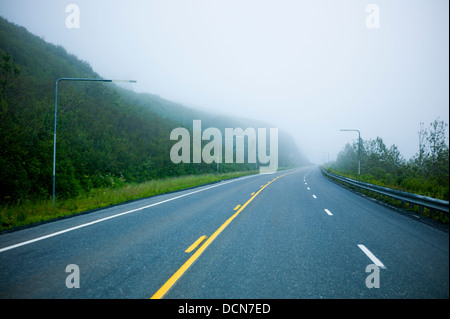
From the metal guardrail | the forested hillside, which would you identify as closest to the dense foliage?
the metal guardrail

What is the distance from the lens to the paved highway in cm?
345

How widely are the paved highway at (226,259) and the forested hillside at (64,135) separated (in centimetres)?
830

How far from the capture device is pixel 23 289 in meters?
3.45

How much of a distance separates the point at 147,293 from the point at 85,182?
1936cm

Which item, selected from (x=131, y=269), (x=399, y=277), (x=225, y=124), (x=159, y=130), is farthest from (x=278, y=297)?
(x=225, y=124)

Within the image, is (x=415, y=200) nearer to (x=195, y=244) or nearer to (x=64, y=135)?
(x=195, y=244)

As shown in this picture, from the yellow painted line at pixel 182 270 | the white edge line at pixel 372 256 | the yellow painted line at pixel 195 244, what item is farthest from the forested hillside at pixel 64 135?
the white edge line at pixel 372 256

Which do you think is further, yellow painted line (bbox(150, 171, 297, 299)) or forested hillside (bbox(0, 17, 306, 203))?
forested hillside (bbox(0, 17, 306, 203))

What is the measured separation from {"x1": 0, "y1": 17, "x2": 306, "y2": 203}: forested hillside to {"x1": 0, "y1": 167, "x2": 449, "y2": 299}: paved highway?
27.2ft

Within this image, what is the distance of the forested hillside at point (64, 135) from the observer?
42.8 feet

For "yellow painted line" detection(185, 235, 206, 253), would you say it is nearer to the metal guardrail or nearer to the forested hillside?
the metal guardrail

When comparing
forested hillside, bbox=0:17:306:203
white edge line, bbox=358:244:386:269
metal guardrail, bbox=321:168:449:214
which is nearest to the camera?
white edge line, bbox=358:244:386:269

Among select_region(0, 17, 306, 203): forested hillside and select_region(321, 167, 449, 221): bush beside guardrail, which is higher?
select_region(0, 17, 306, 203): forested hillside

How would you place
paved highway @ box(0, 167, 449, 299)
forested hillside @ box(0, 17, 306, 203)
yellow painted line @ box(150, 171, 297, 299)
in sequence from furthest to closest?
forested hillside @ box(0, 17, 306, 203), paved highway @ box(0, 167, 449, 299), yellow painted line @ box(150, 171, 297, 299)
